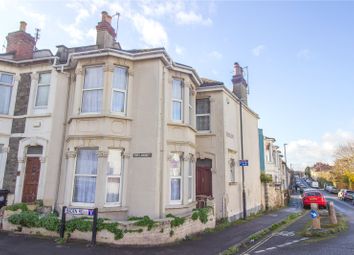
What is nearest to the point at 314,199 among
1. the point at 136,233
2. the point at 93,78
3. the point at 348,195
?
the point at 348,195

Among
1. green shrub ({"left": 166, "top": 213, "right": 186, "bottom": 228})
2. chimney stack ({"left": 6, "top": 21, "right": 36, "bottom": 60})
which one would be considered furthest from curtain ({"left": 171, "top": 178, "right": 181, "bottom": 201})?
chimney stack ({"left": 6, "top": 21, "right": 36, "bottom": 60})

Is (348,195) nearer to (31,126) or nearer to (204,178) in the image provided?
(204,178)

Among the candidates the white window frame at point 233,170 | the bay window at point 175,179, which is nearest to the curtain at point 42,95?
the bay window at point 175,179

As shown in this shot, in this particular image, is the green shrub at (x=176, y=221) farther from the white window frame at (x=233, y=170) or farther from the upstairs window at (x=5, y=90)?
the upstairs window at (x=5, y=90)

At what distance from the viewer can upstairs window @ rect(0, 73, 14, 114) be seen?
13.2 m

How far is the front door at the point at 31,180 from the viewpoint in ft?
39.8

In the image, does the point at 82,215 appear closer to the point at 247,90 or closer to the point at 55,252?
the point at 55,252

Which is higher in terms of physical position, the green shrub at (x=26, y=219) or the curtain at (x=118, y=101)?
the curtain at (x=118, y=101)

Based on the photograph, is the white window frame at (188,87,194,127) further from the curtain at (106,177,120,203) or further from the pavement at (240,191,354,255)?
the pavement at (240,191,354,255)

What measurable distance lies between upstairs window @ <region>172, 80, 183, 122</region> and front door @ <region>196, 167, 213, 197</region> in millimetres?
4011

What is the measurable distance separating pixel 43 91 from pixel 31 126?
1.77 meters

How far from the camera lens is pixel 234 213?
15172mm

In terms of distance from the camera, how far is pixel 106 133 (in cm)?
1044

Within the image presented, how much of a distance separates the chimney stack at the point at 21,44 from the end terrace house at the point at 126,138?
3945 millimetres
